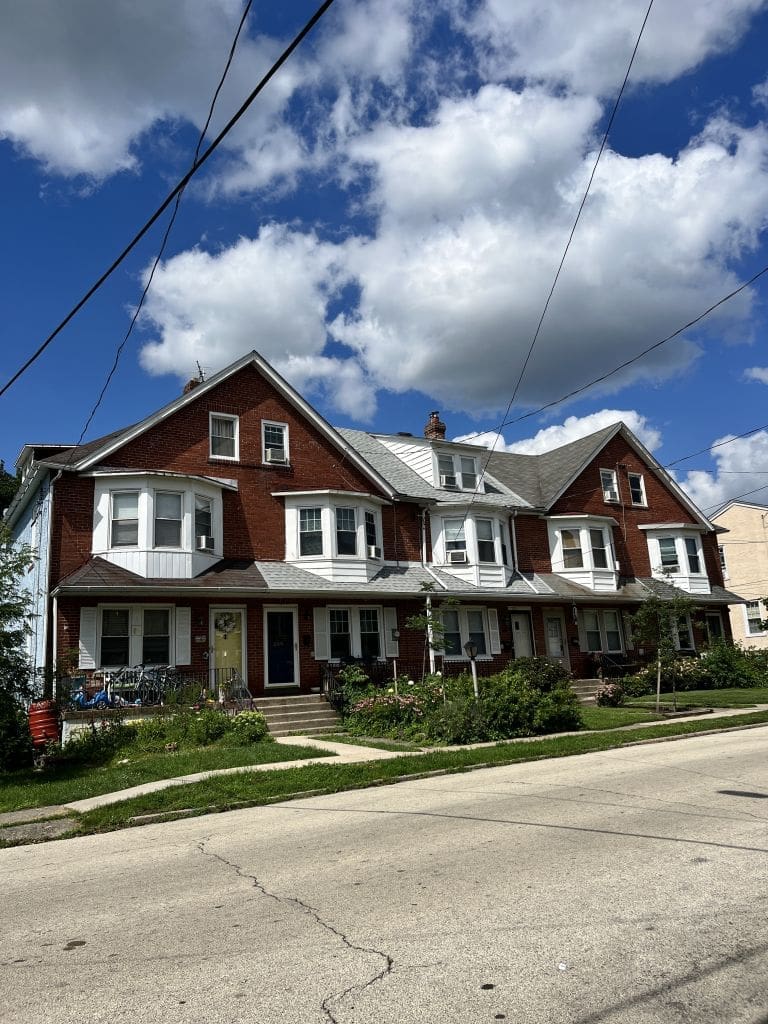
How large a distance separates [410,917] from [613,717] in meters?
14.9

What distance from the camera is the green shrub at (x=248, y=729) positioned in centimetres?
1556

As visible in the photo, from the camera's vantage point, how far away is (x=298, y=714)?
758 inches

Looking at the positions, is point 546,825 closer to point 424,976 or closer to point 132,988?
point 424,976

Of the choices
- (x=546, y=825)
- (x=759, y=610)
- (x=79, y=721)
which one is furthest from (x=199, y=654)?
(x=759, y=610)

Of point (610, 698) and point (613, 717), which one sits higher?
point (610, 698)

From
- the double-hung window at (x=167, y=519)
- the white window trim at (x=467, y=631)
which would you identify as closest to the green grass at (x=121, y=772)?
the double-hung window at (x=167, y=519)

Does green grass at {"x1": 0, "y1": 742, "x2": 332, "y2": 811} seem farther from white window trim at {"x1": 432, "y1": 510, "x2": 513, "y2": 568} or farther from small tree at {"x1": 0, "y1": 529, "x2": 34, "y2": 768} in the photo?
white window trim at {"x1": 432, "y1": 510, "x2": 513, "y2": 568}

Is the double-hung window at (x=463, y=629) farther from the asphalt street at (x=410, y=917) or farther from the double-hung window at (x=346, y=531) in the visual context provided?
the asphalt street at (x=410, y=917)

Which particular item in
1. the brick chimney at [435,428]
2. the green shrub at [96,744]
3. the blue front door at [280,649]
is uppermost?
the brick chimney at [435,428]

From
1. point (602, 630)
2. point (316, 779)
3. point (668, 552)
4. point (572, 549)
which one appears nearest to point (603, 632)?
point (602, 630)

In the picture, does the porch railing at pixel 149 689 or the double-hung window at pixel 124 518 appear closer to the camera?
the porch railing at pixel 149 689

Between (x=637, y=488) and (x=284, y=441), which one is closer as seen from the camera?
(x=284, y=441)

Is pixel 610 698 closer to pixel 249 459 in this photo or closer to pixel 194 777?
pixel 249 459

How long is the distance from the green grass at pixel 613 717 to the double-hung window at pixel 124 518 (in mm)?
12627
